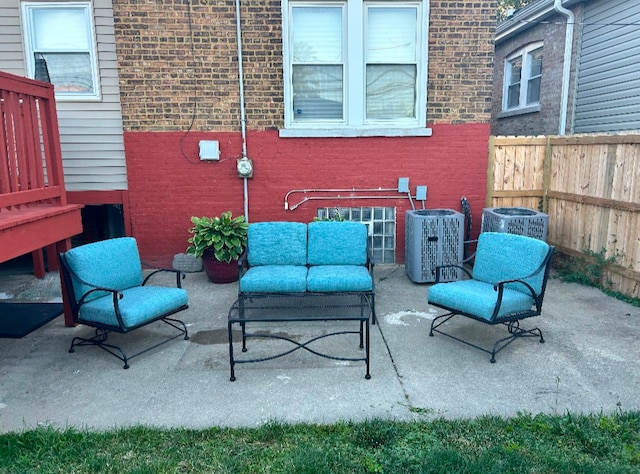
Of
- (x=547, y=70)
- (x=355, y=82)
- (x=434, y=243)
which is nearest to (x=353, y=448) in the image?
(x=434, y=243)

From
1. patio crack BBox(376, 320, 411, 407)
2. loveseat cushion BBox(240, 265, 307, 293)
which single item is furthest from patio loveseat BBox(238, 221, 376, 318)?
patio crack BBox(376, 320, 411, 407)

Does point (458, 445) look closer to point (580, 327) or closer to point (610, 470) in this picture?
point (610, 470)

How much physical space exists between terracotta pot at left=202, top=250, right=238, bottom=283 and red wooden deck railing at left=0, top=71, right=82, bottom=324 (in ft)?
5.76

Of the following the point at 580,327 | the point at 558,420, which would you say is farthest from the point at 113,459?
the point at 580,327

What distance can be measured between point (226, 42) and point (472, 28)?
358 cm

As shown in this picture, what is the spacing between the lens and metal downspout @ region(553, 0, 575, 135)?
9281mm

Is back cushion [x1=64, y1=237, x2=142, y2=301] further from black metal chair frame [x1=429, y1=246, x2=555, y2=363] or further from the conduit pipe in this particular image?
black metal chair frame [x1=429, y1=246, x2=555, y2=363]

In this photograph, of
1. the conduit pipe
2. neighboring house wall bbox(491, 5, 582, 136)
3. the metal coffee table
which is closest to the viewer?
the metal coffee table

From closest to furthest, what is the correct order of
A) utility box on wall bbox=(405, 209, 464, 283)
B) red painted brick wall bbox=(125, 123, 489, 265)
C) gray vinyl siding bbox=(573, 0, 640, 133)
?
utility box on wall bbox=(405, 209, 464, 283) → red painted brick wall bbox=(125, 123, 489, 265) → gray vinyl siding bbox=(573, 0, 640, 133)

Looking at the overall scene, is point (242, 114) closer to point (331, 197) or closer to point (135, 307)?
point (331, 197)

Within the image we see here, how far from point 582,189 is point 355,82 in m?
3.55

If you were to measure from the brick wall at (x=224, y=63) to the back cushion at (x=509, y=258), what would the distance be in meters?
2.91

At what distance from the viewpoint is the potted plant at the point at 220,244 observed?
6.40 metres

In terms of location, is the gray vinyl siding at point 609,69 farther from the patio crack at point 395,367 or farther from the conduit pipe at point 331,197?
the patio crack at point 395,367
